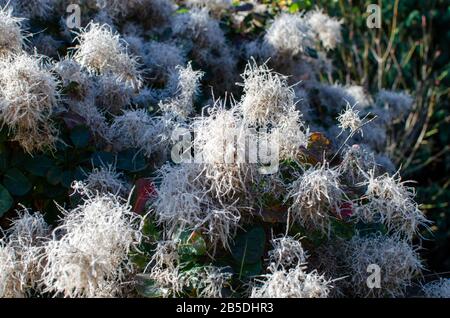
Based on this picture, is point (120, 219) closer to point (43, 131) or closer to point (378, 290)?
point (43, 131)

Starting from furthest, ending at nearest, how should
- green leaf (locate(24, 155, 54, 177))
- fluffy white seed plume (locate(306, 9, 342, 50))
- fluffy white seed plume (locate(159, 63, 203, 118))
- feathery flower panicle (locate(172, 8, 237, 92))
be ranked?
1. fluffy white seed plume (locate(306, 9, 342, 50))
2. feathery flower panicle (locate(172, 8, 237, 92))
3. fluffy white seed plume (locate(159, 63, 203, 118))
4. green leaf (locate(24, 155, 54, 177))

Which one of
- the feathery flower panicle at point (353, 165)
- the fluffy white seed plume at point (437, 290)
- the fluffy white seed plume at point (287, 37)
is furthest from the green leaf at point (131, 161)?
the fluffy white seed plume at point (287, 37)

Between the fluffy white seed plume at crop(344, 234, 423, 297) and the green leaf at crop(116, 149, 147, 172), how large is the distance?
679mm

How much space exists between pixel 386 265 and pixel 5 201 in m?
1.05

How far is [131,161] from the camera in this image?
81.9 inches

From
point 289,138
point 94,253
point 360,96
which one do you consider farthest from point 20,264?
point 360,96

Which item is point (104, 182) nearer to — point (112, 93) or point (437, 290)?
point (112, 93)

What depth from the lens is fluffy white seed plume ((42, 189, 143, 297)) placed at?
154cm

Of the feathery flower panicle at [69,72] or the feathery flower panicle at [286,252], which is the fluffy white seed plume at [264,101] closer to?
the feathery flower panicle at [286,252]

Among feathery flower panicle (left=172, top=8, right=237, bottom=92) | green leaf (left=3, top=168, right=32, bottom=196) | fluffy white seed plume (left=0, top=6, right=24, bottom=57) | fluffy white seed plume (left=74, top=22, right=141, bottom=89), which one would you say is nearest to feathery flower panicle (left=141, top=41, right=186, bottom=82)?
feathery flower panicle (left=172, top=8, right=237, bottom=92)

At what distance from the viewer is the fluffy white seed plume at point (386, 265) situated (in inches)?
70.3

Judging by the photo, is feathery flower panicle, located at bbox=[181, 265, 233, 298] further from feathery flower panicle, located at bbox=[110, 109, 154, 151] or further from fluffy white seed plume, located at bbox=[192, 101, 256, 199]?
feathery flower panicle, located at bbox=[110, 109, 154, 151]

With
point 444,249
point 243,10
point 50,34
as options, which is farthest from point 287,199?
point 444,249

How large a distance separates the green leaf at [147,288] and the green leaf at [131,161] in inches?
18.0
